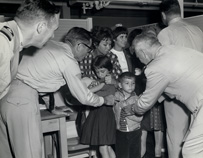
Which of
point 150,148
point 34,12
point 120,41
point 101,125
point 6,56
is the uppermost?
point 34,12

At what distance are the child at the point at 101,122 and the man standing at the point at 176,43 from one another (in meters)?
0.57

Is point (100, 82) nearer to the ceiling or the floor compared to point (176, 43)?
→ nearer to the floor

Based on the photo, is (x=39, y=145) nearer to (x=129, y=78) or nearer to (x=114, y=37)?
(x=129, y=78)

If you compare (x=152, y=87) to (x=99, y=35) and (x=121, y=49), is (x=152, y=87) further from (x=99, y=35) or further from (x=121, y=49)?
(x=121, y=49)

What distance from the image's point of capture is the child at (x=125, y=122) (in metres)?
2.53

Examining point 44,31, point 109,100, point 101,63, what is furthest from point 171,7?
point 44,31

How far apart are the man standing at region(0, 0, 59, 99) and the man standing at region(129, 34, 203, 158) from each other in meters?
0.78

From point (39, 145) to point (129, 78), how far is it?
1.09 meters

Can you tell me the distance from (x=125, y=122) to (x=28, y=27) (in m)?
1.39

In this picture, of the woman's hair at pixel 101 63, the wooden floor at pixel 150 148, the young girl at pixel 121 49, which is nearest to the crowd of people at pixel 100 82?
the woman's hair at pixel 101 63

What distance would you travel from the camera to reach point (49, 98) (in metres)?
2.40

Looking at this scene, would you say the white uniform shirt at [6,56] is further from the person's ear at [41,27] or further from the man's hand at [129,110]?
the man's hand at [129,110]

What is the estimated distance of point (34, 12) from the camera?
5.34 feet

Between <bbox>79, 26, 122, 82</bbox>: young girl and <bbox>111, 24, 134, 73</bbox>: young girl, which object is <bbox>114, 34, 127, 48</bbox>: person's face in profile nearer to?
<bbox>111, 24, 134, 73</bbox>: young girl
